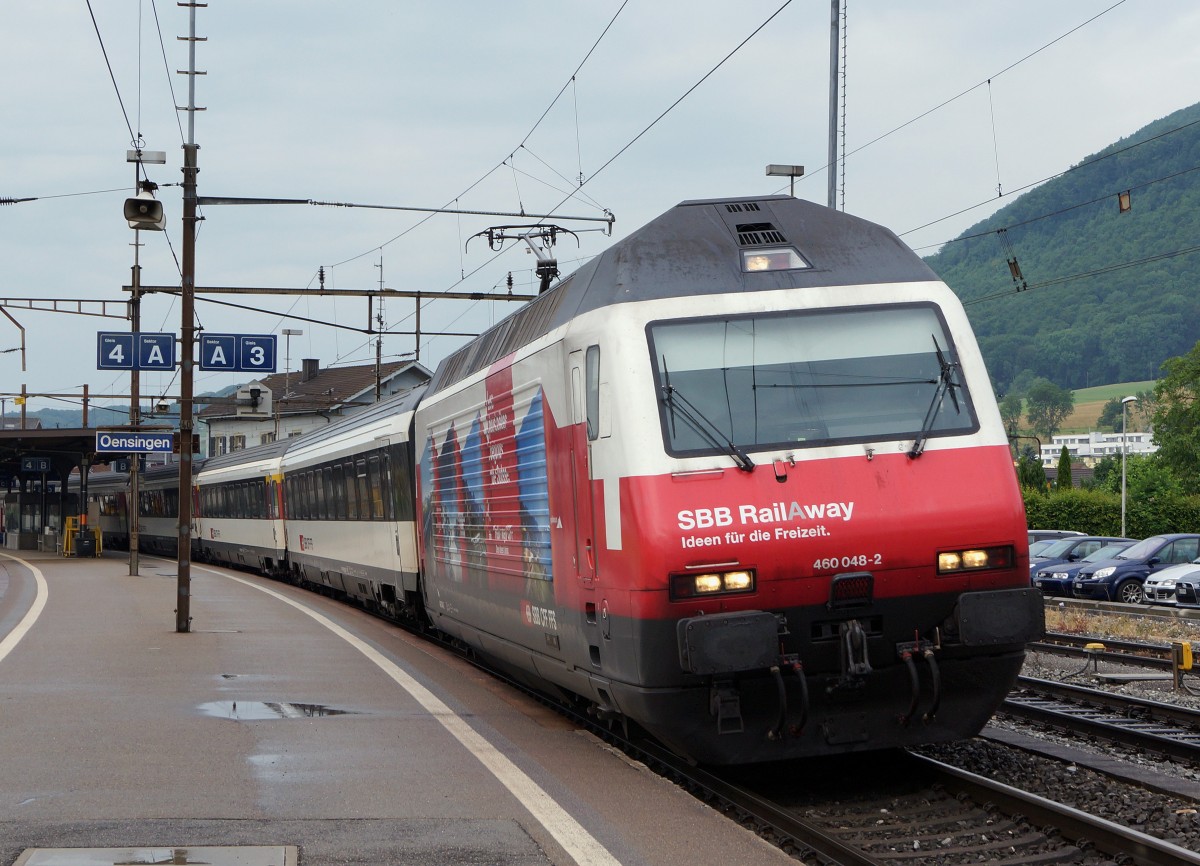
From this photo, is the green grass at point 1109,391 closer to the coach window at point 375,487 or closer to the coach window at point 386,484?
the coach window at point 375,487

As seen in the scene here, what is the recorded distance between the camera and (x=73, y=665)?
13.9m

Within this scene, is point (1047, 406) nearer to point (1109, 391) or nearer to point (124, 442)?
point (1109, 391)

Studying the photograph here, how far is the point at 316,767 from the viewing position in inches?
336

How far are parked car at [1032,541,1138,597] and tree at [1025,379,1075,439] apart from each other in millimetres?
116588

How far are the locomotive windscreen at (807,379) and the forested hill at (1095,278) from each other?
335 feet

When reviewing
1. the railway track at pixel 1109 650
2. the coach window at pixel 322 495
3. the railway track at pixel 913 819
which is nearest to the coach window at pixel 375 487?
the coach window at pixel 322 495

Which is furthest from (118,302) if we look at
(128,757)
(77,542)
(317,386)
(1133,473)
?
(1133,473)

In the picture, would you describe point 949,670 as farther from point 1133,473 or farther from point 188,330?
point 1133,473

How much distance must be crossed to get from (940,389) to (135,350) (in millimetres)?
17740

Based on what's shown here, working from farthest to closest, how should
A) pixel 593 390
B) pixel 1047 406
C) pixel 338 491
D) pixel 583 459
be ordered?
pixel 1047 406, pixel 338 491, pixel 583 459, pixel 593 390

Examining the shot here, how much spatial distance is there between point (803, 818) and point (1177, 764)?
3649 millimetres

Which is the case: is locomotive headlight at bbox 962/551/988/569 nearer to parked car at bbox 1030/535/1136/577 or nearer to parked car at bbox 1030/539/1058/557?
parked car at bbox 1030/535/1136/577

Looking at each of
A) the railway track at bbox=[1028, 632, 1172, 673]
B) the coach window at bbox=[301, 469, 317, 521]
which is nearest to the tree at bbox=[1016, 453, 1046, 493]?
the coach window at bbox=[301, 469, 317, 521]

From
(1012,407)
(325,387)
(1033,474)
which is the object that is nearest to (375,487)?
(1033,474)
